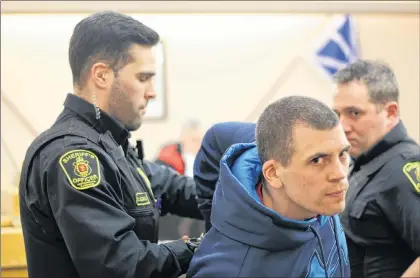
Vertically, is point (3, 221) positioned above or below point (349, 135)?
below

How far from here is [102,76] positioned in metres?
1.58

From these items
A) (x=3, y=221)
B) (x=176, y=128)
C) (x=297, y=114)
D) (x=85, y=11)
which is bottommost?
(x=3, y=221)

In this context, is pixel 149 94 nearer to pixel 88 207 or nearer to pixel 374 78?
pixel 88 207

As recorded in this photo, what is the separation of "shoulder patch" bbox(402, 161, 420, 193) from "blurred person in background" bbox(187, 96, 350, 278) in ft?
1.34

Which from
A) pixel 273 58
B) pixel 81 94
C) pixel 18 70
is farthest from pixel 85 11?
pixel 81 94

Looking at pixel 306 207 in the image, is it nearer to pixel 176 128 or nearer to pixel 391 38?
pixel 176 128

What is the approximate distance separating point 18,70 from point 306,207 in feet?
7.98

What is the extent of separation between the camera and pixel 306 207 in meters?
1.21

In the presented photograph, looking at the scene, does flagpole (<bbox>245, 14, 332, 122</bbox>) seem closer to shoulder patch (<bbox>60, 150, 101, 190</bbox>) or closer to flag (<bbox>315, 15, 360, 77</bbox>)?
flag (<bbox>315, 15, 360, 77</bbox>)

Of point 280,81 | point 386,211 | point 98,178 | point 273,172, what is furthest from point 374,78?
Result: point 280,81

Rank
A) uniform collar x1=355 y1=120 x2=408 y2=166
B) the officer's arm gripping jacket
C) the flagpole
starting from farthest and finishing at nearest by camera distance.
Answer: the flagpole, uniform collar x1=355 y1=120 x2=408 y2=166, the officer's arm gripping jacket

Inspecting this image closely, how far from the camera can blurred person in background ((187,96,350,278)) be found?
1184 mm

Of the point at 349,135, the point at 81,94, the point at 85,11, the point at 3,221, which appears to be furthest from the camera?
the point at 85,11

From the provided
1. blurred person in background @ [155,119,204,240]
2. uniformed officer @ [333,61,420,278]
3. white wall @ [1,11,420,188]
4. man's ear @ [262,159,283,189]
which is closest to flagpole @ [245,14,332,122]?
white wall @ [1,11,420,188]
